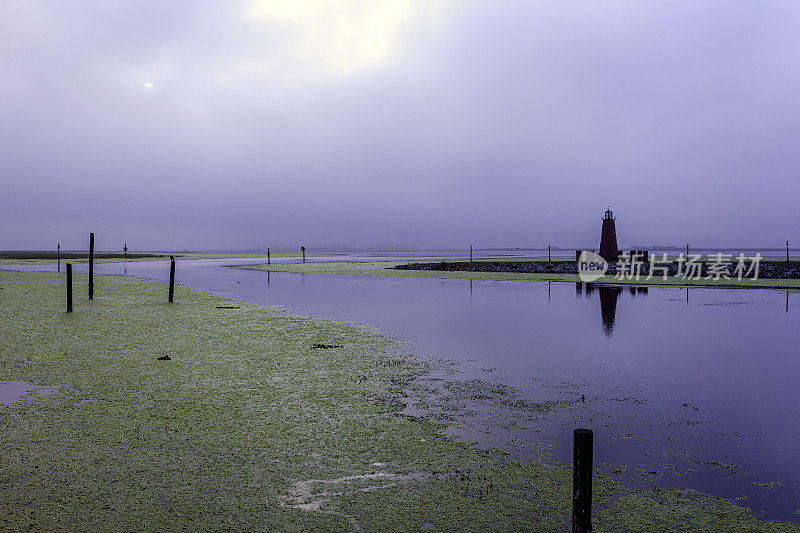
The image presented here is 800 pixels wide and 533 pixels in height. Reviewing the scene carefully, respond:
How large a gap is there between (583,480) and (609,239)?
63.2 metres

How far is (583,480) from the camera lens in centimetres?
460

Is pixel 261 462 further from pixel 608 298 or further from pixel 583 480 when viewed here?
pixel 608 298

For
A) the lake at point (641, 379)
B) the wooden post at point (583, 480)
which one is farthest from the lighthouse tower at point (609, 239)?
the wooden post at point (583, 480)

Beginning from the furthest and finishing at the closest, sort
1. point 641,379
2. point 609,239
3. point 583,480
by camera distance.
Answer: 1. point 609,239
2. point 641,379
3. point 583,480

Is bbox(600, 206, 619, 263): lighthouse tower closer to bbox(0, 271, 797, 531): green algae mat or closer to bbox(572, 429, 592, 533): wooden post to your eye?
bbox(0, 271, 797, 531): green algae mat

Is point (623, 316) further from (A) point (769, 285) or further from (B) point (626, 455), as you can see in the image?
(A) point (769, 285)

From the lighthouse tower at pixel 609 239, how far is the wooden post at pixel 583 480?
6285 cm

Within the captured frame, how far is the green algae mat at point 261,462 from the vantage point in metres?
5.21

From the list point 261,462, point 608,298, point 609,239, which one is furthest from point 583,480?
point 609,239

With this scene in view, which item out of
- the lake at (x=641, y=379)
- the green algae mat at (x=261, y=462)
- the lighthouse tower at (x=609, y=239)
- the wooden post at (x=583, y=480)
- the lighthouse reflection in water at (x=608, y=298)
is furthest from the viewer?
Answer: the lighthouse tower at (x=609, y=239)

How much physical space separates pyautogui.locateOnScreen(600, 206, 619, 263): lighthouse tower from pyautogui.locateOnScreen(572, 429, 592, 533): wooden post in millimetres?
62854

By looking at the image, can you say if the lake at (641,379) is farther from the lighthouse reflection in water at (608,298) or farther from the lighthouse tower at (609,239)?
the lighthouse tower at (609,239)

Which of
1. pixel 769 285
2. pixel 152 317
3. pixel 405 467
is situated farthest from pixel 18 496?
pixel 769 285

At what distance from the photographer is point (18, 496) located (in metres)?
5.50
